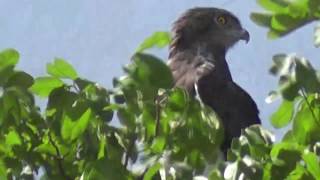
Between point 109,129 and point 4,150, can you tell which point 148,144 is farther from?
point 4,150

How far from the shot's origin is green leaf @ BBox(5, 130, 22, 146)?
8.51 feet

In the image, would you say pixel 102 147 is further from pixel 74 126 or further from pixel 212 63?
pixel 212 63

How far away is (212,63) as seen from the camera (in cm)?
629

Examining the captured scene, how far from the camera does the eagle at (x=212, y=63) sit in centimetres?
565

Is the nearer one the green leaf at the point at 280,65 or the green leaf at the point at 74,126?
the green leaf at the point at 280,65

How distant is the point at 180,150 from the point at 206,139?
0.25 ft

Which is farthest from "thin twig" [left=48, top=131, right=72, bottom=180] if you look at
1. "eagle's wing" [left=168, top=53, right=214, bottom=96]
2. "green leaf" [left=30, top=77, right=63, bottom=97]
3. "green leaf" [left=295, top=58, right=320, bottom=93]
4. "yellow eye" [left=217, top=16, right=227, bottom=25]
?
"yellow eye" [left=217, top=16, right=227, bottom=25]

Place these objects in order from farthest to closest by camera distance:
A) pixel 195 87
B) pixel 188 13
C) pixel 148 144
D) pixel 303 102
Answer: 1. pixel 188 13
2. pixel 195 87
3. pixel 148 144
4. pixel 303 102

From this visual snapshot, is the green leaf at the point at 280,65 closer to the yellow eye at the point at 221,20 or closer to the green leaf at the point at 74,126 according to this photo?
the green leaf at the point at 74,126

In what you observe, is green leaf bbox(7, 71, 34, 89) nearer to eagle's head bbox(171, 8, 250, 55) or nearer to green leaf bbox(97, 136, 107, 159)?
green leaf bbox(97, 136, 107, 159)

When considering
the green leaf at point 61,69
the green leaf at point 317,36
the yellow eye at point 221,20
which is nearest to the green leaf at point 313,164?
the green leaf at point 317,36

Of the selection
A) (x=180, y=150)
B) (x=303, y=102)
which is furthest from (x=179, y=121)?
(x=303, y=102)

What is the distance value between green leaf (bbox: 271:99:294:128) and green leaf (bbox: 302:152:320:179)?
18cm

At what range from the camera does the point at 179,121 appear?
8.03 feet
